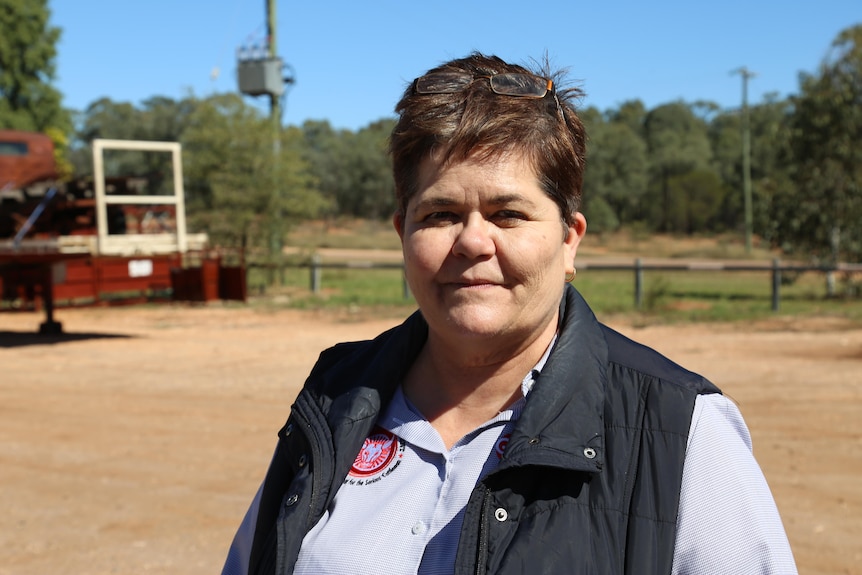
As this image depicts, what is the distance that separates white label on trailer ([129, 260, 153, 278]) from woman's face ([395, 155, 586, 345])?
41.2 ft

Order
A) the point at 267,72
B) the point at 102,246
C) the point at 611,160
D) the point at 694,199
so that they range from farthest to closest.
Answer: the point at 611,160
the point at 694,199
the point at 267,72
the point at 102,246

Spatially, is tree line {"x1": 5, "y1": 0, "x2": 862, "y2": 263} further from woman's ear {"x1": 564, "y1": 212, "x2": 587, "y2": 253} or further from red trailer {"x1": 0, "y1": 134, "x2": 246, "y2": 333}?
red trailer {"x1": 0, "y1": 134, "x2": 246, "y2": 333}

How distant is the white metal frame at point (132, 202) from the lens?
1338 cm

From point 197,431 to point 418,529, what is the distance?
20.2 ft

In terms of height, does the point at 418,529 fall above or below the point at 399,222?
below

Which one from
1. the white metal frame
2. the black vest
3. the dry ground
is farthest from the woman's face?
the white metal frame

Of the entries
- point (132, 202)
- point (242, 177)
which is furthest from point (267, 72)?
point (132, 202)

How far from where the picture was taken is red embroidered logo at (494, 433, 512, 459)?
1900 millimetres

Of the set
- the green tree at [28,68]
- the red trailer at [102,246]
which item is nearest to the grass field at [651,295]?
the red trailer at [102,246]

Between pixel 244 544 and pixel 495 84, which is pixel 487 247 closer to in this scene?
pixel 495 84

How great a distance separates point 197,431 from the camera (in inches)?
303

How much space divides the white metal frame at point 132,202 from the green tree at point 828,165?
43.9 feet

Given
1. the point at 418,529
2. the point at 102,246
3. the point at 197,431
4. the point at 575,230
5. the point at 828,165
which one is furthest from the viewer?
the point at 828,165

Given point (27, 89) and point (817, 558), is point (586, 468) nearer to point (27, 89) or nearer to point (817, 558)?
point (817, 558)
